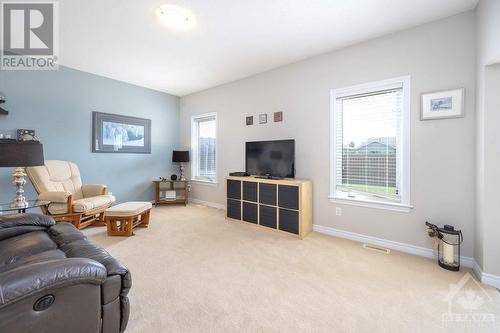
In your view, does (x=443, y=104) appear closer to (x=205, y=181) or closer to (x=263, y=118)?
(x=263, y=118)

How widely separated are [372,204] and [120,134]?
471cm

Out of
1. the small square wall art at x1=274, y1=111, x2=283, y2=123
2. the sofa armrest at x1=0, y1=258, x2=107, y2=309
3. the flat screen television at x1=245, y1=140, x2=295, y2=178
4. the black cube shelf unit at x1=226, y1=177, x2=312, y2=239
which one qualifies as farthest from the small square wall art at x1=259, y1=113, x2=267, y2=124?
the sofa armrest at x1=0, y1=258, x2=107, y2=309

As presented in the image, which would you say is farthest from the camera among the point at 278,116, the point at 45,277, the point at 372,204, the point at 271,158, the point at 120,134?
the point at 120,134

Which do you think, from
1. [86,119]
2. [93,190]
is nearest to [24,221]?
[93,190]

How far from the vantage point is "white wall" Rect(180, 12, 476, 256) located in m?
2.26

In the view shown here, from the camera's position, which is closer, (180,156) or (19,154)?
(19,154)

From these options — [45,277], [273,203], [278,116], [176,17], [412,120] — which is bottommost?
[273,203]

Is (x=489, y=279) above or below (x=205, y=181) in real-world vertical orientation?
below

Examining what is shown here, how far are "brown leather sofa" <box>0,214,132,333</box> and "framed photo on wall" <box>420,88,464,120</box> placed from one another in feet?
10.4

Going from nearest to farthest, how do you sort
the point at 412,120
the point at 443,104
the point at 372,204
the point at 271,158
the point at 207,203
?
1. the point at 443,104
2. the point at 412,120
3. the point at 372,204
4. the point at 271,158
5. the point at 207,203

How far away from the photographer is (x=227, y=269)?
2.17 metres

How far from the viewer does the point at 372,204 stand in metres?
2.81

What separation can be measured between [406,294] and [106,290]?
7.13 ft

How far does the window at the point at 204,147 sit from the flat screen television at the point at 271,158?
1.31 meters
